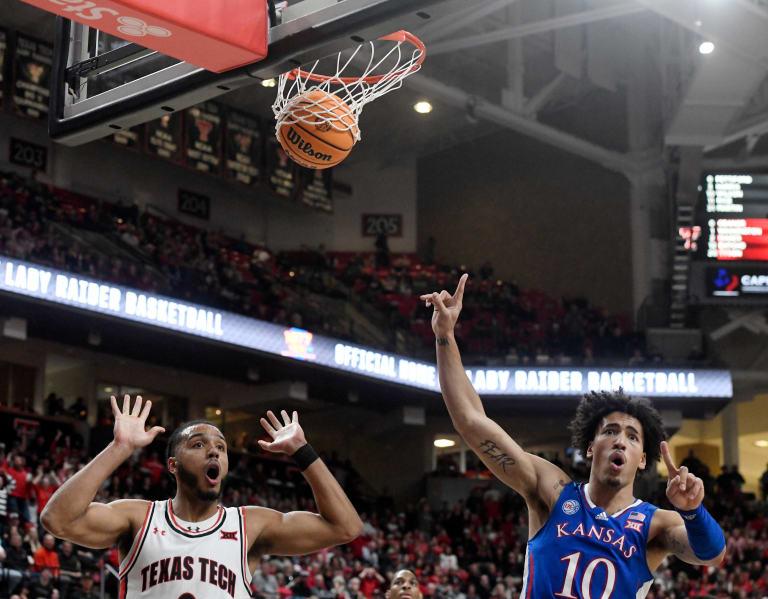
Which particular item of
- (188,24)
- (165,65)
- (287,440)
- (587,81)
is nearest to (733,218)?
(587,81)

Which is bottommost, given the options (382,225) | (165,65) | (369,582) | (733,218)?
(369,582)

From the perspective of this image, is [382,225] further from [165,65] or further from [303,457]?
[303,457]

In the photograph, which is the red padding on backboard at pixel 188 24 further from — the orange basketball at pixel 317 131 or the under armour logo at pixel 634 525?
the under armour logo at pixel 634 525

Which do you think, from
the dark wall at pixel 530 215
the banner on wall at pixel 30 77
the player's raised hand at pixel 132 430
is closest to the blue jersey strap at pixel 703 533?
the player's raised hand at pixel 132 430

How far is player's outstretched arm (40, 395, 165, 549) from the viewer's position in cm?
381

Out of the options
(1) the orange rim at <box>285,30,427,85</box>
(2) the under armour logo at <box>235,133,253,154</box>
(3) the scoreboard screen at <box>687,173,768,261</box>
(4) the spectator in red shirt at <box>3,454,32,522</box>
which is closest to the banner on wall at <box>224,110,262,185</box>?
(2) the under armour logo at <box>235,133,253,154</box>

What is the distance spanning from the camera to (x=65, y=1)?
16.0ft

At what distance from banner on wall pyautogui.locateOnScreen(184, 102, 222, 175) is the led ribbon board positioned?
5.00m

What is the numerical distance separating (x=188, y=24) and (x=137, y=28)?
22 centimetres

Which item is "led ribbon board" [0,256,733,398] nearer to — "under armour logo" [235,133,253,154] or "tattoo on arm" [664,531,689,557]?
"under armour logo" [235,133,253,154]

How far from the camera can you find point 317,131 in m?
6.70

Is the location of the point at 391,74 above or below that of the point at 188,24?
above

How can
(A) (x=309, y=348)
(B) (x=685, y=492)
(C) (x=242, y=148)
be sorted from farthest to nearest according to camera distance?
(C) (x=242, y=148), (A) (x=309, y=348), (B) (x=685, y=492)

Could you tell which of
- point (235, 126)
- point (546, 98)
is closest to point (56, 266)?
point (235, 126)
